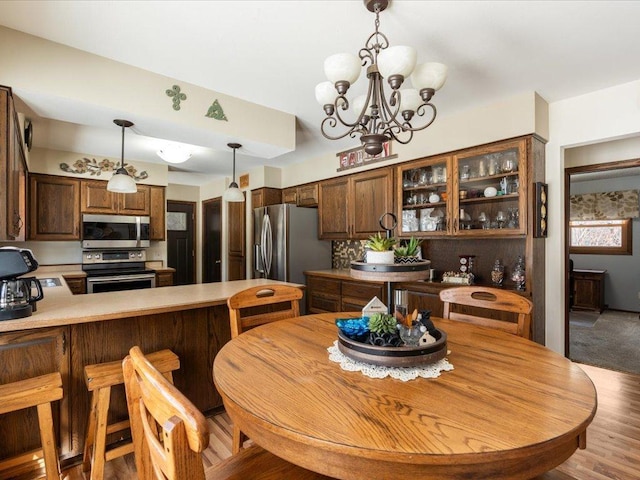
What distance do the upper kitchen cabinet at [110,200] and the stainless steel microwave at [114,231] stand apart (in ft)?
0.33

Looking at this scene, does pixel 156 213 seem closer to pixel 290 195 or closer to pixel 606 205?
pixel 290 195

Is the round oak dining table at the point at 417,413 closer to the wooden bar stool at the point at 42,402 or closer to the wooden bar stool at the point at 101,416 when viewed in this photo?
the wooden bar stool at the point at 101,416

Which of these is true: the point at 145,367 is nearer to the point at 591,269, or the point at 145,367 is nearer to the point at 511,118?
the point at 511,118

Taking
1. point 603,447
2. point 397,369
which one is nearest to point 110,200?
point 397,369

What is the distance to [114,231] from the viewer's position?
175 inches

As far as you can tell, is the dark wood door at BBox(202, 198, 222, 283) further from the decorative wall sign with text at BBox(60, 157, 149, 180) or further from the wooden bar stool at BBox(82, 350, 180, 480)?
the wooden bar stool at BBox(82, 350, 180, 480)

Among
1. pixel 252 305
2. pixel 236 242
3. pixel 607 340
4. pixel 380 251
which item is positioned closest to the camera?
pixel 380 251

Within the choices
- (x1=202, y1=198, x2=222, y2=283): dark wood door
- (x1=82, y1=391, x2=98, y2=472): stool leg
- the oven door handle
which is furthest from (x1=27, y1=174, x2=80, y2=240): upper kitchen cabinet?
(x1=82, y1=391, x2=98, y2=472): stool leg

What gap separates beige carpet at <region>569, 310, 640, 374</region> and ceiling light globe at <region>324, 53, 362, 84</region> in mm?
3625

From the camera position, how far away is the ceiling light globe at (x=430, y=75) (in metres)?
1.56

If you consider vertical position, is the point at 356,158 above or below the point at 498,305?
above

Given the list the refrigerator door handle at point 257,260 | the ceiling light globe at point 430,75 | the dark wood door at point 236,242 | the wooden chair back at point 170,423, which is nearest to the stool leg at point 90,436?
the wooden chair back at point 170,423

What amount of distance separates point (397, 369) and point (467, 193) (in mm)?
2428

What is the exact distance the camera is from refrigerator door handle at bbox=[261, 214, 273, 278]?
4473 millimetres
